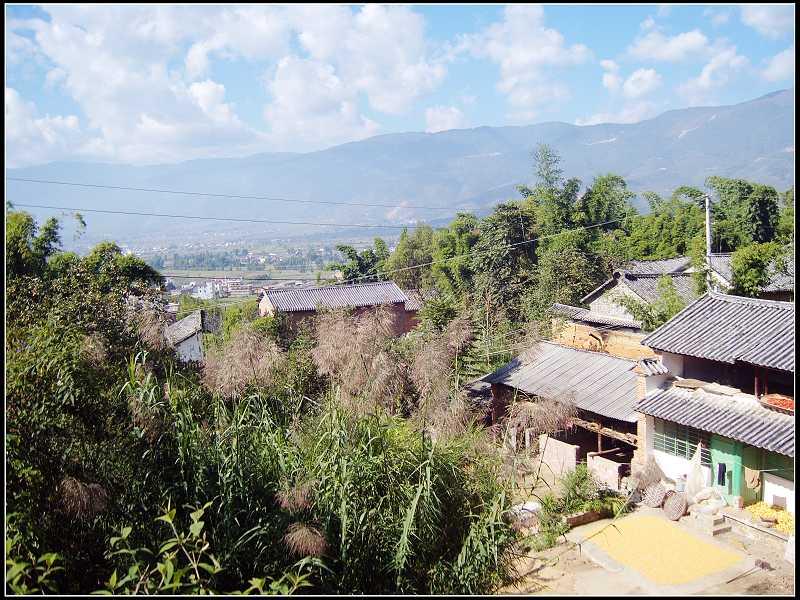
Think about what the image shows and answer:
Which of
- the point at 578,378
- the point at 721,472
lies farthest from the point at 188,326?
the point at 721,472

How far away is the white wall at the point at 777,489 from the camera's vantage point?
9055mm

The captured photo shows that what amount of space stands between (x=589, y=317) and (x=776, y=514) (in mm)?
9847

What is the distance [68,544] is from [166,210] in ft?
500

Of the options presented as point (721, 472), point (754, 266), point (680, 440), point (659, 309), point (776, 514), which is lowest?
point (776, 514)

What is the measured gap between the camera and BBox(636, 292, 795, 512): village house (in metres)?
9.09

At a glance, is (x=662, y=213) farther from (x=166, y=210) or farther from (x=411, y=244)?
(x=166, y=210)

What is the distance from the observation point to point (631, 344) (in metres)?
16.3

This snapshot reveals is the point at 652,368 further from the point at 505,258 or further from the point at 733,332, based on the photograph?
the point at 505,258

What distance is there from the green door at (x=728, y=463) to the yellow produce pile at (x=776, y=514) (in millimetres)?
272

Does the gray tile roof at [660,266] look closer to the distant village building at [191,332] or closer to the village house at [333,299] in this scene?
the village house at [333,299]

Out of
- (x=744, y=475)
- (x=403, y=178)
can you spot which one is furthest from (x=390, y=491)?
(x=403, y=178)

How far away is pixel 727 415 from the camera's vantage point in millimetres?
9539

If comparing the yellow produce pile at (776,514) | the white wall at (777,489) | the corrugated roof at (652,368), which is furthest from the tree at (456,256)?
the yellow produce pile at (776,514)

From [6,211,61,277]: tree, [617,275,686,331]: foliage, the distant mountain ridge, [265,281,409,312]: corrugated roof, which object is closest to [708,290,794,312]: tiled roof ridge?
[617,275,686,331]: foliage
